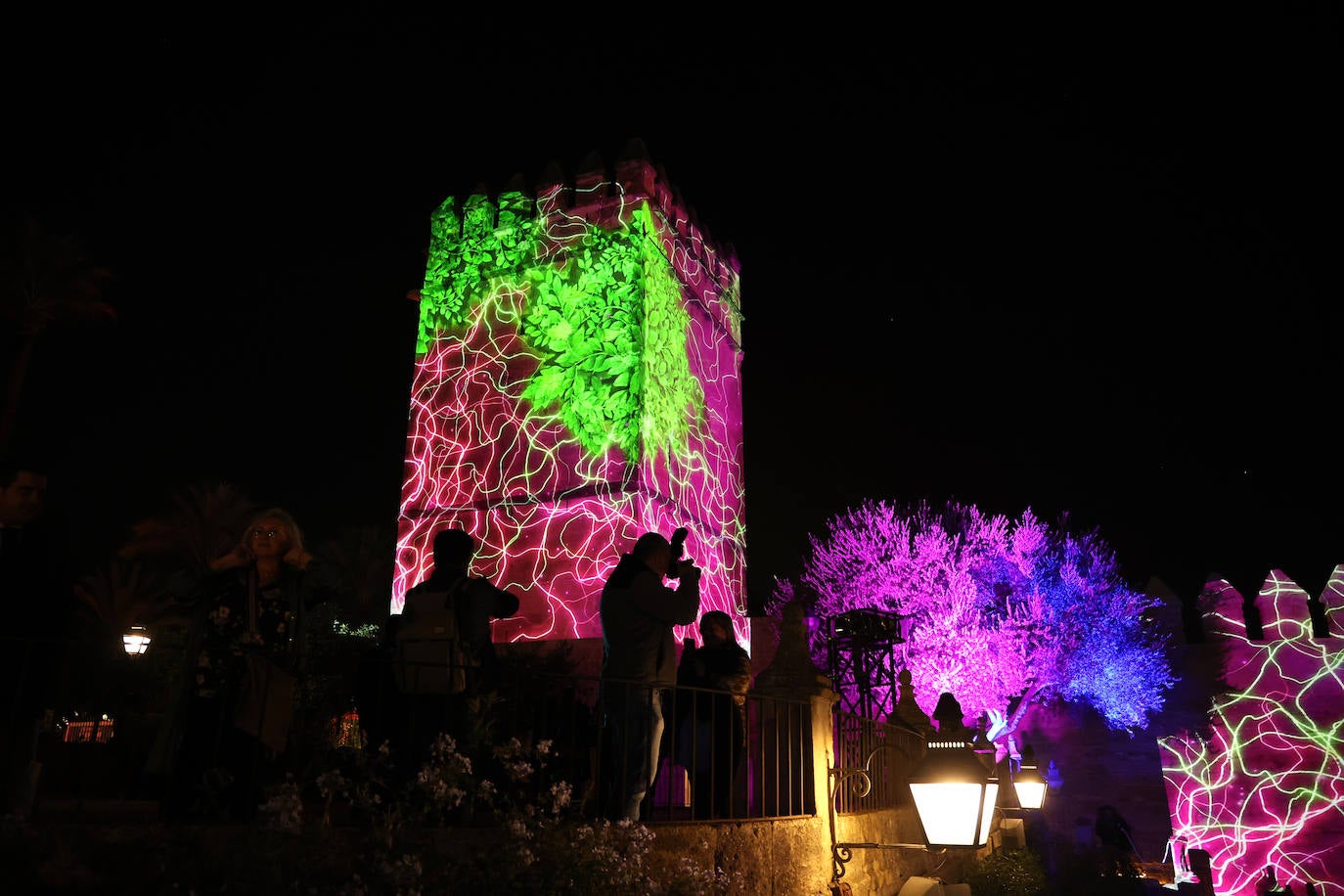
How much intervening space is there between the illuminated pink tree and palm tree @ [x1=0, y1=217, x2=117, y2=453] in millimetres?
16689

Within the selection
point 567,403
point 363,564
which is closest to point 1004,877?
point 567,403

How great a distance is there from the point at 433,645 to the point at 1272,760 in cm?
1819

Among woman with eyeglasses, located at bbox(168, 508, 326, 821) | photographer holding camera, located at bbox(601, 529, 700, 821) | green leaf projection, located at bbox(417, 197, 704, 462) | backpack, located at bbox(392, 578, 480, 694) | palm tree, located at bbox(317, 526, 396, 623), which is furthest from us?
palm tree, located at bbox(317, 526, 396, 623)

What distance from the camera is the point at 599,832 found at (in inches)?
157

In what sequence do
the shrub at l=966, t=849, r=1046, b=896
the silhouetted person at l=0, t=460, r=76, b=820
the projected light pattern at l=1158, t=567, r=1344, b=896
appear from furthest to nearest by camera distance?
the projected light pattern at l=1158, t=567, r=1344, b=896 → the shrub at l=966, t=849, r=1046, b=896 → the silhouetted person at l=0, t=460, r=76, b=820

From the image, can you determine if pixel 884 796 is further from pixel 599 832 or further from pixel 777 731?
pixel 599 832

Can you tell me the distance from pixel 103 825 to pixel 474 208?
41.5 ft

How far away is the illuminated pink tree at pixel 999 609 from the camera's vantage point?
19.1 metres

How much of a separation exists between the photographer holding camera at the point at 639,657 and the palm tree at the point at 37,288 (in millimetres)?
18102


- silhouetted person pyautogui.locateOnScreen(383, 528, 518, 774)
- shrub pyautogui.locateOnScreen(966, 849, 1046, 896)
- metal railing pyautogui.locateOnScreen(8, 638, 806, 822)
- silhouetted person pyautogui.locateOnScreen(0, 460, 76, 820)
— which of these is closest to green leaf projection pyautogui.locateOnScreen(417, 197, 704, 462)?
metal railing pyautogui.locateOnScreen(8, 638, 806, 822)

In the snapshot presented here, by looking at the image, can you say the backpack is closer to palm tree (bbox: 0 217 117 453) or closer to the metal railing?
the metal railing

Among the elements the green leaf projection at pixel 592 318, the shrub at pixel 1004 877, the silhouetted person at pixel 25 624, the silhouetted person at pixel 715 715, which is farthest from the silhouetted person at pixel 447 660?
the green leaf projection at pixel 592 318

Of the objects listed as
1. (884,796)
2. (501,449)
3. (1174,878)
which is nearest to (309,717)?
(884,796)

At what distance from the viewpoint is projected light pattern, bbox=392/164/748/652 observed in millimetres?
12516
